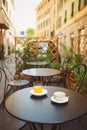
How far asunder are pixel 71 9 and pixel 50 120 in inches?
550

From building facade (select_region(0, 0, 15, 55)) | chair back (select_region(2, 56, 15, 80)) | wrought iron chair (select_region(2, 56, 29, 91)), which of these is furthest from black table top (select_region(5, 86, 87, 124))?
building facade (select_region(0, 0, 15, 55))

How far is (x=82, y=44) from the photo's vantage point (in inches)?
302

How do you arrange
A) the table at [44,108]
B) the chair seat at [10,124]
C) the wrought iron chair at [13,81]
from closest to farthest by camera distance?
1. the table at [44,108]
2. the chair seat at [10,124]
3. the wrought iron chair at [13,81]

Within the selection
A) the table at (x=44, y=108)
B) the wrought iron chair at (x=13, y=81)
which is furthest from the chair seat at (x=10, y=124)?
the wrought iron chair at (x=13, y=81)

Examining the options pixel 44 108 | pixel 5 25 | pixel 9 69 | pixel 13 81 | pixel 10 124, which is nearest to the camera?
pixel 44 108

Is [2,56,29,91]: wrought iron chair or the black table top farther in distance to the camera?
[2,56,29,91]: wrought iron chair

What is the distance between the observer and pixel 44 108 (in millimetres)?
1907

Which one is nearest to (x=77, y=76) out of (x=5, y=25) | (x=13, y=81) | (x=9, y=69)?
(x=13, y=81)

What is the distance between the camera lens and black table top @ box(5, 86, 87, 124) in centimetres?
169

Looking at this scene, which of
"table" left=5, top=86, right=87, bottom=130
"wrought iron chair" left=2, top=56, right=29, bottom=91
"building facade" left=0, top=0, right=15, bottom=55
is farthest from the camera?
"building facade" left=0, top=0, right=15, bottom=55

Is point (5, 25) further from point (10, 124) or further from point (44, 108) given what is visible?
point (44, 108)

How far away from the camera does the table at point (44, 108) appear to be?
168 cm

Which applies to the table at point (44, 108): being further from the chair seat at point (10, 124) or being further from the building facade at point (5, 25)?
the building facade at point (5, 25)

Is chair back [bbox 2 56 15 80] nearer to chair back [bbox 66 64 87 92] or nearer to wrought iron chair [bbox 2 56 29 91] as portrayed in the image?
wrought iron chair [bbox 2 56 29 91]
